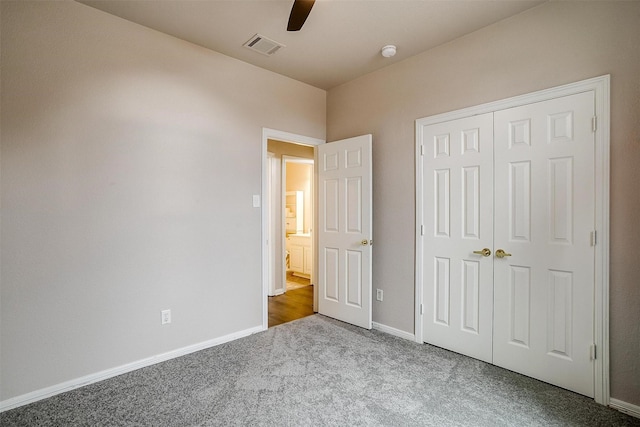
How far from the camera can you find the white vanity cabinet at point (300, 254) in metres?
5.77

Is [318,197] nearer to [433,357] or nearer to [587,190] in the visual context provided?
[433,357]

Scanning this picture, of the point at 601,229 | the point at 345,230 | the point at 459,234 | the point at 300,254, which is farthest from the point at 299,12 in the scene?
the point at 300,254

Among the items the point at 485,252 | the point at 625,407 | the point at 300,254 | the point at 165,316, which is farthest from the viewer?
the point at 300,254

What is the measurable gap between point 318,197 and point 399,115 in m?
1.32

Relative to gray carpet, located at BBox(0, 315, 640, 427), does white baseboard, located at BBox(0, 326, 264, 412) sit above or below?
above

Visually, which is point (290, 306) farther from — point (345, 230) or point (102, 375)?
point (102, 375)

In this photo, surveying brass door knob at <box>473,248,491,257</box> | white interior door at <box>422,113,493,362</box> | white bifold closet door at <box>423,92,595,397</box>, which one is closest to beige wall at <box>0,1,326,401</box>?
white interior door at <box>422,113,493,362</box>

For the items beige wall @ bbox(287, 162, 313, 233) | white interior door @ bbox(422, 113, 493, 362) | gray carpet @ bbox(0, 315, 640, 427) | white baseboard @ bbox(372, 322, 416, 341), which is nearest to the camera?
gray carpet @ bbox(0, 315, 640, 427)

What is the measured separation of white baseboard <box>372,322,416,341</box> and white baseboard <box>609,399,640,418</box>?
1403 mm

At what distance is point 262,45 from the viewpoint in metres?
2.78

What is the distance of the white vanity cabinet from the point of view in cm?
577

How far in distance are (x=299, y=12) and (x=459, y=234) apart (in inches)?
82.7

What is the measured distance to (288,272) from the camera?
6340 mm

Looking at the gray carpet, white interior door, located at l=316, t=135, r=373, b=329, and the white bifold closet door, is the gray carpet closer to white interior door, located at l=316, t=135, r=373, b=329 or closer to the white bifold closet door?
the white bifold closet door
